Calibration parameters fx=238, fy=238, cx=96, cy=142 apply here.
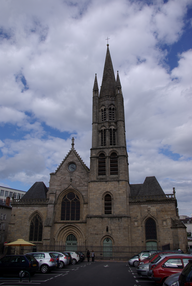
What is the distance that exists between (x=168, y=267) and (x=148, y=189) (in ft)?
77.6

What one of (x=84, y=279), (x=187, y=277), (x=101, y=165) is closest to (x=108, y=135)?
(x=101, y=165)

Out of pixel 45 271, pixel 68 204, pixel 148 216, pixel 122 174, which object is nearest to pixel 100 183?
pixel 122 174

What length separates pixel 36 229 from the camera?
1342 inches

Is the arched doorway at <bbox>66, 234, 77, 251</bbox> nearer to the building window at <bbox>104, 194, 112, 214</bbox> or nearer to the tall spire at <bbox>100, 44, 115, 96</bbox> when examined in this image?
the building window at <bbox>104, 194, 112, 214</bbox>

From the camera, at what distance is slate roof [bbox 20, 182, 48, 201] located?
3678 centimetres

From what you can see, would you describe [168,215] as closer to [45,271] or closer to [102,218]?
[102,218]

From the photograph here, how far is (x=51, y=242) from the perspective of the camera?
105ft

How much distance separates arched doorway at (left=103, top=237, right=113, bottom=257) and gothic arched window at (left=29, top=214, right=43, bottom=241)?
9.34 meters

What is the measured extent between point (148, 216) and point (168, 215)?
258cm

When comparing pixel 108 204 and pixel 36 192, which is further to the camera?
pixel 36 192

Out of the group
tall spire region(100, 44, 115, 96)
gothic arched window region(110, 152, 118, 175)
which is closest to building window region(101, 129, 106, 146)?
gothic arched window region(110, 152, 118, 175)

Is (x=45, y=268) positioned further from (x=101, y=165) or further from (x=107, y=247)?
(x=101, y=165)

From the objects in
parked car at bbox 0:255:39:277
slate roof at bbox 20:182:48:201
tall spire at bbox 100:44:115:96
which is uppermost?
tall spire at bbox 100:44:115:96

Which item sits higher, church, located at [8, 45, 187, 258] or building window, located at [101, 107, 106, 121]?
building window, located at [101, 107, 106, 121]
